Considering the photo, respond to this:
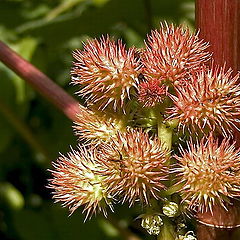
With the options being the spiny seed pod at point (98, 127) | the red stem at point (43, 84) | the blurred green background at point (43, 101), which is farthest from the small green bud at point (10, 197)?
the spiny seed pod at point (98, 127)

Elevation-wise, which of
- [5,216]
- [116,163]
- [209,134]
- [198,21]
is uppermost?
[198,21]

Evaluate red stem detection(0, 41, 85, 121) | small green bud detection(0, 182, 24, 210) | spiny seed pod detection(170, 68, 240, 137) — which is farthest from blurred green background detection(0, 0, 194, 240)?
spiny seed pod detection(170, 68, 240, 137)

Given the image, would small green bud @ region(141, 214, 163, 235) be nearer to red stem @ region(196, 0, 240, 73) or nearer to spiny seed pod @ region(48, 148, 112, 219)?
spiny seed pod @ region(48, 148, 112, 219)

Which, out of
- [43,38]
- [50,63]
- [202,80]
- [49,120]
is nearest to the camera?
[202,80]

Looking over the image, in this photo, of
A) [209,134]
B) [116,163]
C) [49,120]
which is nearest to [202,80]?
[209,134]

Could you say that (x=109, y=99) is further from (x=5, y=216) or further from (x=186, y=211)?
(x=5, y=216)

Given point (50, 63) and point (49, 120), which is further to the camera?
point (49, 120)
